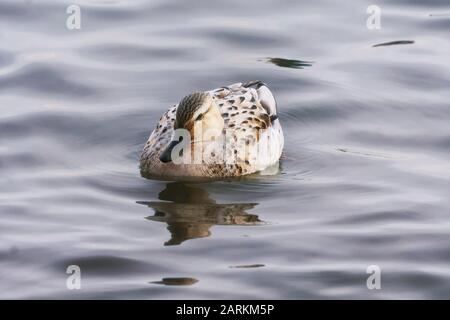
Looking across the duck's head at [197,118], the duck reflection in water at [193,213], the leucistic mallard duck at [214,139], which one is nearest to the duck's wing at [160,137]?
the leucistic mallard duck at [214,139]

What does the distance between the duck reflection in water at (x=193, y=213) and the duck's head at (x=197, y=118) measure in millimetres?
486

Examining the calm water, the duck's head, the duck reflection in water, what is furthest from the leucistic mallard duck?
the duck reflection in water

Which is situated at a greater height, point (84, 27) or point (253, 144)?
point (84, 27)

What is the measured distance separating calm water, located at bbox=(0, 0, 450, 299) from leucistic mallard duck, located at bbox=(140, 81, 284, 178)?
258mm

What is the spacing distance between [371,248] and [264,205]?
1663mm

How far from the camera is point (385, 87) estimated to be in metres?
18.2

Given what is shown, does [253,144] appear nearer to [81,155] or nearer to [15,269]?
[81,155]

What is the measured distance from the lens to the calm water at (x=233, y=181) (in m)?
12.6

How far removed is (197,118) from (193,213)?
1.55 m

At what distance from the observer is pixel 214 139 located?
16.1m

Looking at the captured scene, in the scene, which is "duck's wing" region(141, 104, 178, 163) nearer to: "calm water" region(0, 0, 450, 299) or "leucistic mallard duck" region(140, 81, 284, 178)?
"leucistic mallard duck" region(140, 81, 284, 178)

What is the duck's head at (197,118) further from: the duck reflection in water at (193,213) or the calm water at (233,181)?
the calm water at (233,181)

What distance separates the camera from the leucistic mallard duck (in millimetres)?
15586
